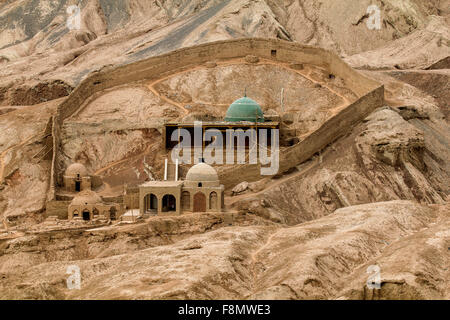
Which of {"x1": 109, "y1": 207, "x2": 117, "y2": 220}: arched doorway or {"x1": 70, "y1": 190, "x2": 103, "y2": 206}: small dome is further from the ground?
{"x1": 70, "y1": 190, "x2": 103, "y2": 206}: small dome

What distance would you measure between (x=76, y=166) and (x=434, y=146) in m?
21.8

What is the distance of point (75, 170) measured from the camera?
4231 cm

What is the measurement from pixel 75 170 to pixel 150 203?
633 cm

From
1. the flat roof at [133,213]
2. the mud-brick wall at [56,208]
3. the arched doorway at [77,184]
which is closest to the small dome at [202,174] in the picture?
the flat roof at [133,213]

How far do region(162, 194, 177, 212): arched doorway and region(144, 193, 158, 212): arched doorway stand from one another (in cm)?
45

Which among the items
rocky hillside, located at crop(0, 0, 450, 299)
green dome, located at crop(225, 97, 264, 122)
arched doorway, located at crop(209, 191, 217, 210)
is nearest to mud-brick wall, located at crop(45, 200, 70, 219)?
rocky hillside, located at crop(0, 0, 450, 299)

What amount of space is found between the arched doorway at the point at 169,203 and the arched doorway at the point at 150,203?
447 mm

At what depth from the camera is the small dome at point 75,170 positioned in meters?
42.2

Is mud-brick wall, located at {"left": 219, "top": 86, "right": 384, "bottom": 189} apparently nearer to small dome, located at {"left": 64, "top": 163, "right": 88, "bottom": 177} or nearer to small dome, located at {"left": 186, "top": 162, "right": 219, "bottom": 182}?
small dome, located at {"left": 186, "top": 162, "right": 219, "bottom": 182}

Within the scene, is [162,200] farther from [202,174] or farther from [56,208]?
[56,208]

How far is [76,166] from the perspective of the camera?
42594 mm

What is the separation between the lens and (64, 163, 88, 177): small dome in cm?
4225

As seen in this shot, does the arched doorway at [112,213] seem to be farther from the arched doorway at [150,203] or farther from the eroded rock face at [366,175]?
the eroded rock face at [366,175]

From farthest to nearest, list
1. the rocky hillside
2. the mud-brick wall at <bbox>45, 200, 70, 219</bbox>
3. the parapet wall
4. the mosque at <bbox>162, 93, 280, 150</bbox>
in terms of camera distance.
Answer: the parapet wall → the mosque at <bbox>162, 93, 280, 150</bbox> → the mud-brick wall at <bbox>45, 200, 70, 219</bbox> → the rocky hillside
